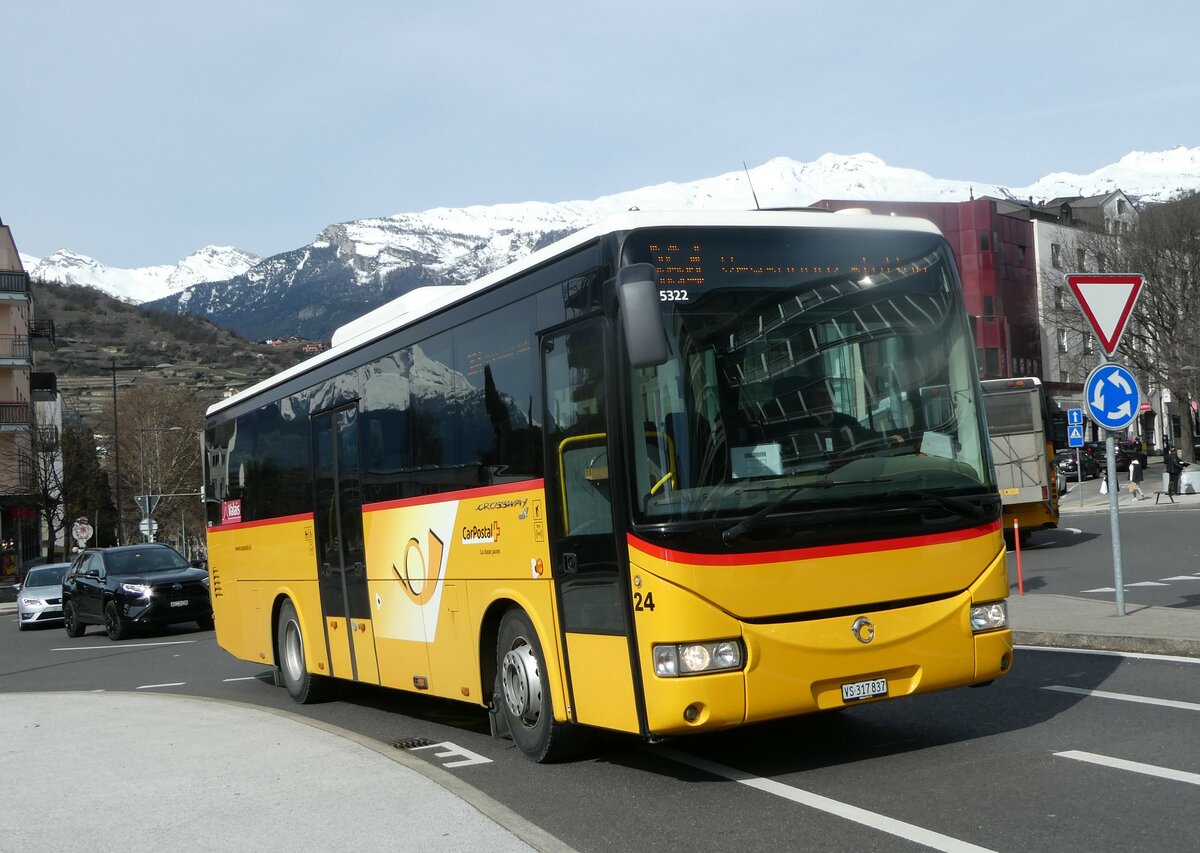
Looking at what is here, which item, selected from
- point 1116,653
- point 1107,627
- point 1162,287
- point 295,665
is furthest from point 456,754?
point 1162,287

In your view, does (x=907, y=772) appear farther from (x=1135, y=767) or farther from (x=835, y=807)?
(x=1135, y=767)

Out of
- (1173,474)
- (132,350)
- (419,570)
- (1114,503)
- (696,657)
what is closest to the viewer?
(696,657)

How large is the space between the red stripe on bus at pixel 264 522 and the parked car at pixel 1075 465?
55.3 metres

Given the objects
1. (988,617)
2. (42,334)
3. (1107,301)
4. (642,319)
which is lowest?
(988,617)

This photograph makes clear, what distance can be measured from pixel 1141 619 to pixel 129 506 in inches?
3165

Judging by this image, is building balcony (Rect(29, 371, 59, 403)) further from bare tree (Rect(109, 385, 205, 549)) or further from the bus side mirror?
the bus side mirror

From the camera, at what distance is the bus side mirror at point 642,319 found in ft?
23.4

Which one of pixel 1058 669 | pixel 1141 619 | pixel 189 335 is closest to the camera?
pixel 1058 669

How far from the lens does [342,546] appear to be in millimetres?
11961

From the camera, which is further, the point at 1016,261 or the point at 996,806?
the point at 1016,261

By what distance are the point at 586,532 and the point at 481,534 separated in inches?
57.8

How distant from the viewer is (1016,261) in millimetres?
89188

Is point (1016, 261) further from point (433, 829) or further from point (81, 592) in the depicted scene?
point (433, 829)

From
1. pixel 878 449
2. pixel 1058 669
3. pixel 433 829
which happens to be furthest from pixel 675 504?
pixel 1058 669
